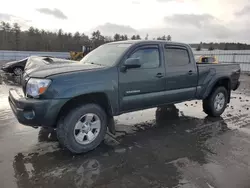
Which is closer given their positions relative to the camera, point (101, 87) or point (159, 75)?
point (101, 87)

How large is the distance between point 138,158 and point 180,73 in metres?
2.30

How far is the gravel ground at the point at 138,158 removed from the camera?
3061mm

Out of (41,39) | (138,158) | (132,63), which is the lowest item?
(138,158)

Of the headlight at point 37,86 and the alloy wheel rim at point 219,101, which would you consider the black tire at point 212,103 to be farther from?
the headlight at point 37,86

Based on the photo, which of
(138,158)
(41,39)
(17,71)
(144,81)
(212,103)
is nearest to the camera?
(138,158)

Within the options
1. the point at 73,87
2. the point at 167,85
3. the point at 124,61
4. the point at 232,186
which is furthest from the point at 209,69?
the point at 73,87

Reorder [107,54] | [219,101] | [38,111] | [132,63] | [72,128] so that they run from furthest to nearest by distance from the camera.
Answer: [219,101]
[107,54]
[132,63]
[72,128]
[38,111]

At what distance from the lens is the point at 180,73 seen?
509 cm

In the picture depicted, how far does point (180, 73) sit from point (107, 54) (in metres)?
1.72

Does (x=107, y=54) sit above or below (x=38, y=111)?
above

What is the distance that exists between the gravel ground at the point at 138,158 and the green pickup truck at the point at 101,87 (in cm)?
41

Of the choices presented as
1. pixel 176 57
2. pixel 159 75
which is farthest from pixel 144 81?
pixel 176 57

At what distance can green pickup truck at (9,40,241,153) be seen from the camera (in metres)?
3.40

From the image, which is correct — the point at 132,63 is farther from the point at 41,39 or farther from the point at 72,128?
the point at 41,39
